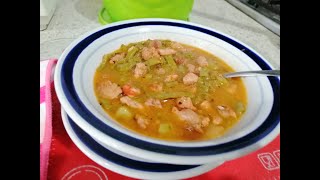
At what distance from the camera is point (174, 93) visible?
2.22ft

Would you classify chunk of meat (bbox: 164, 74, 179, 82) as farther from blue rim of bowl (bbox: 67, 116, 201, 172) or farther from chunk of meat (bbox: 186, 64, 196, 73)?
blue rim of bowl (bbox: 67, 116, 201, 172)

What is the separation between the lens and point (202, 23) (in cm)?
141

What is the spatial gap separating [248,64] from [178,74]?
7.5 inches

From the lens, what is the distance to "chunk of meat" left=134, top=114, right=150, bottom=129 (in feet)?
1.90

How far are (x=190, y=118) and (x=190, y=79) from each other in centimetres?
14

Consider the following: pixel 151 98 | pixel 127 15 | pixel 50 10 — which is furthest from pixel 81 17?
pixel 151 98

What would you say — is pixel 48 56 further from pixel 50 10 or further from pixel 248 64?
pixel 248 64

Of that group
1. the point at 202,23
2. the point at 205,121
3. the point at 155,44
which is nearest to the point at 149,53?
Answer: the point at 155,44

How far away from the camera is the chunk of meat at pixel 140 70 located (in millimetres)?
715

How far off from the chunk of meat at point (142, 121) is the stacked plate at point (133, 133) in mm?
53

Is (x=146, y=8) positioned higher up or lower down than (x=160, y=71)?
higher up

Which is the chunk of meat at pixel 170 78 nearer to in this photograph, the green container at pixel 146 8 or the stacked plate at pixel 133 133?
the stacked plate at pixel 133 133

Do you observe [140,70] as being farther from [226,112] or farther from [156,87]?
[226,112]

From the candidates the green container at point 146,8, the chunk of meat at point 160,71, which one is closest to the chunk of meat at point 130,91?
the chunk of meat at point 160,71
